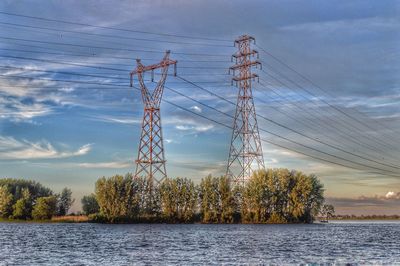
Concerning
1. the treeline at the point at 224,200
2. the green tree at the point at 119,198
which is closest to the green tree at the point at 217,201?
the treeline at the point at 224,200

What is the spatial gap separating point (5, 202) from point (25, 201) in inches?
268

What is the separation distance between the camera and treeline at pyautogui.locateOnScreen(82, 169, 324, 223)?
5699 inches

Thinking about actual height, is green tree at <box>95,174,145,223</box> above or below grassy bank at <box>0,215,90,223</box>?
above

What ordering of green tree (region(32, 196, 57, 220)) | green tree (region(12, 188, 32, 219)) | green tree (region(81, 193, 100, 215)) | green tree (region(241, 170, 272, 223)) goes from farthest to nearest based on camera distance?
green tree (region(81, 193, 100, 215)), green tree (region(12, 188, 32, 219)), green tree (region(32, 196, 57, 220)), green tree (region(241, 170, 272, 223))

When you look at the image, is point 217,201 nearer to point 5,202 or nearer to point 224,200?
point 224,200

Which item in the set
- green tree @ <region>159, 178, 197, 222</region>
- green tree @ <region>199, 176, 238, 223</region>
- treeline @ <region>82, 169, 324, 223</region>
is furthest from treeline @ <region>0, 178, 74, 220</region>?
green tree @ <region>199, 176, 238, 223</region>

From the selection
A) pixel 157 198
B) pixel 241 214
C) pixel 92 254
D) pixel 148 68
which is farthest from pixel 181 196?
pixel 92 254

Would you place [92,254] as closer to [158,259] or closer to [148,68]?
[158,259]

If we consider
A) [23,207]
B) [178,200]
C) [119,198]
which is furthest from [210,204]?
[23,207]

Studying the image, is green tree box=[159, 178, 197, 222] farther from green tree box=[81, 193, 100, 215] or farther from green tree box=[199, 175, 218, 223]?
green tree box=[81, 193, 100, 215]

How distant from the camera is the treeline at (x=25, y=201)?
567ft

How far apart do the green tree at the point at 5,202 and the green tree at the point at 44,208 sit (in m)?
9.72

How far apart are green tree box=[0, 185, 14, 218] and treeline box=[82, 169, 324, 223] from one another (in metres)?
43.5

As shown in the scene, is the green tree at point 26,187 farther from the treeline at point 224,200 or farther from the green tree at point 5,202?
the treeline at point 224,200
